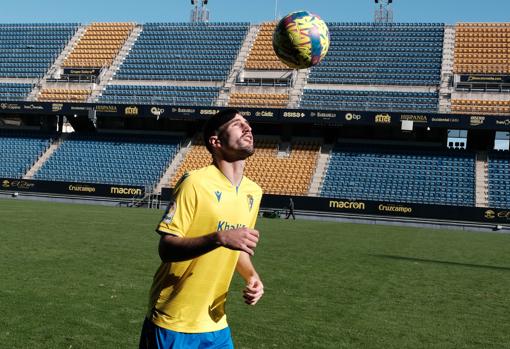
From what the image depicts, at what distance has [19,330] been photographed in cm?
723

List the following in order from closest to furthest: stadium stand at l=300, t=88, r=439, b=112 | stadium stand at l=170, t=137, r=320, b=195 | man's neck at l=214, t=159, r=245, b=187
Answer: man's neck at l=214, t=159, r=245, b=187 → stadium stand at l=170, t=137, r=320, b=195 → stadium stand at l=300, t=88, r=439, b=112

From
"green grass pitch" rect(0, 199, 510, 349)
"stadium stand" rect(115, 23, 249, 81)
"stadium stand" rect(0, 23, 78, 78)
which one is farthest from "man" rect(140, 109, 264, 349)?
"stadium stand" rect(0, 23, 78, 78)

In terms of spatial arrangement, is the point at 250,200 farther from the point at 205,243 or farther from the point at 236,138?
the point at 205,243


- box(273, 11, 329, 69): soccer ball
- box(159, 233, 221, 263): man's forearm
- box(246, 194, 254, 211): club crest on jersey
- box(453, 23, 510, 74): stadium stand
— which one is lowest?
box(159, 233, 221, 263): man's forearm

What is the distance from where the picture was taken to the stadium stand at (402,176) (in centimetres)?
3762

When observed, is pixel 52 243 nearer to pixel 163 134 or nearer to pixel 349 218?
pixel 349 218

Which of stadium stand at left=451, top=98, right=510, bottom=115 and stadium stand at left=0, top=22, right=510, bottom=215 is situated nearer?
stadium stand at left=0, top=22, right=510, bottom=215

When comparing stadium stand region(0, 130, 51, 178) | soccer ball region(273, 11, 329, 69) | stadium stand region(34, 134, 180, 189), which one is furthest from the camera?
stadium stand region(0, 130, 51, 178)

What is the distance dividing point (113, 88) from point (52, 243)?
1368 inches

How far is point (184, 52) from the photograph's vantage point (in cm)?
5081

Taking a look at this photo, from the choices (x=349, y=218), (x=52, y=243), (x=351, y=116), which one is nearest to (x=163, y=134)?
(x=351, y=116)

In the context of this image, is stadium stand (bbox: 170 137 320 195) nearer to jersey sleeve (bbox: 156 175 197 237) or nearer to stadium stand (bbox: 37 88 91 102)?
stadium stand (bbox: 37 88 91 102)

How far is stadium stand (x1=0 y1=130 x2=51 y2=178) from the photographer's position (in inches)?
1734

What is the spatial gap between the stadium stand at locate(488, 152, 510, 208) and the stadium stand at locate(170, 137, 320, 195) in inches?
402
